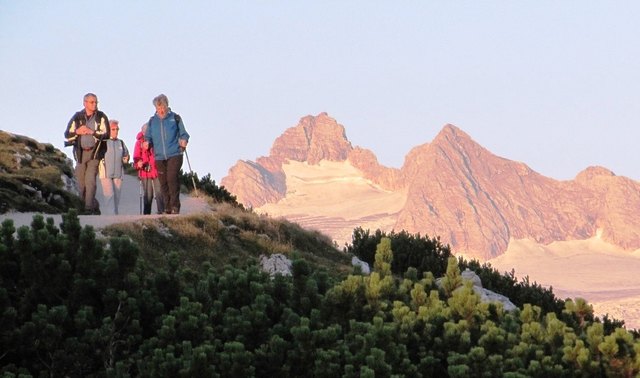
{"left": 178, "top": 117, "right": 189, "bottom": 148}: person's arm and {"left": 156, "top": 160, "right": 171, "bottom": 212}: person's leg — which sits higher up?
{"left": 178, "top": 117, "right": 189, "bottom": 148}: person's arm

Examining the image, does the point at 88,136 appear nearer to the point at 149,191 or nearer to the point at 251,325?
the point at 149,191

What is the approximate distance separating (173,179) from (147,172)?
186 centimetres

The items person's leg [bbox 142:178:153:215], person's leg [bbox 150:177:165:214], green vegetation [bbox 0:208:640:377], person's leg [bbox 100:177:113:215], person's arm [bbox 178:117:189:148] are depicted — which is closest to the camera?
green vegetation [bbox 0:208:640:377]

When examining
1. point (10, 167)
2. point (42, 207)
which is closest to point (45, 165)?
point (10, 167)

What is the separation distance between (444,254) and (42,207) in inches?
365

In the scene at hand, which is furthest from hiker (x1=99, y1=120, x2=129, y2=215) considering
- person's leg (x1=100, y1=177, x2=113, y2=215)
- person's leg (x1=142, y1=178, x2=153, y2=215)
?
person's leg (x1=142, y1=178, x2=153, y2=215)

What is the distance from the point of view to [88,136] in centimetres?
1931

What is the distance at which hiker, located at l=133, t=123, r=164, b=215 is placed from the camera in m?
21.0

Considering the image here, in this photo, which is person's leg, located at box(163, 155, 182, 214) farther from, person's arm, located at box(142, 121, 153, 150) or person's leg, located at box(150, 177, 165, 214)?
person's leg, located at box(150, 177, 165, 214)

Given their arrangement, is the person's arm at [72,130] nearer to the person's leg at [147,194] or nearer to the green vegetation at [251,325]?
the person's leg at [147,194]

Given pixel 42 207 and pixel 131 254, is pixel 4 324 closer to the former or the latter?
pixel 131 254

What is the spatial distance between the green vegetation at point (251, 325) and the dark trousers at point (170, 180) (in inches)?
357

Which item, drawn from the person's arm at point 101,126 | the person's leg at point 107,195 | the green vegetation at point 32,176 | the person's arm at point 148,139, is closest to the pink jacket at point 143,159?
the person's leg at point 107,195

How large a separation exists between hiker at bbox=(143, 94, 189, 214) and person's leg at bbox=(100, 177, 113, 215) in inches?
74.5
